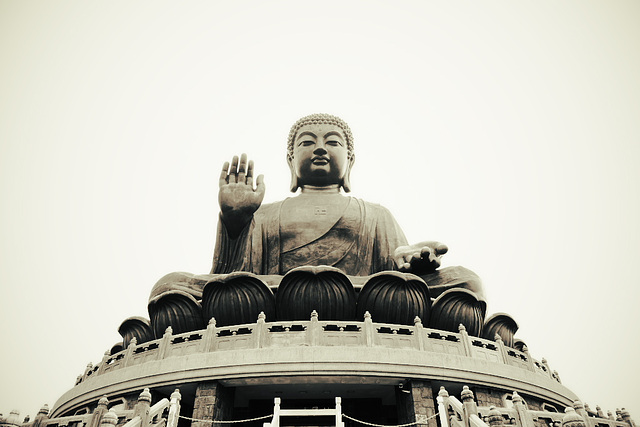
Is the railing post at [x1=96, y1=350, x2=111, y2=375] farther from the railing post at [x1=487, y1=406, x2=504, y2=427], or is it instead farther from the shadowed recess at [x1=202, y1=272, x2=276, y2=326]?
the railing post at [x1=487, y1=406, x2=504, y2=427]

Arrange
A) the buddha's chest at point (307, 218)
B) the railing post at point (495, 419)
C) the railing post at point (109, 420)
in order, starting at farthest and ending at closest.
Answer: the buddha's chest at point (307, 218) < the railing post at point (109, 420) < the railing post at point (495, 419)

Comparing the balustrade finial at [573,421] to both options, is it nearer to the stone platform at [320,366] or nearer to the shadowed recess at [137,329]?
the stone platform at [320,366]

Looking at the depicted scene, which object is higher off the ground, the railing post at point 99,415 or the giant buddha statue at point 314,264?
the giant buddha statue at point 314,264

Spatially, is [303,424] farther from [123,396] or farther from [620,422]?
[620,422]

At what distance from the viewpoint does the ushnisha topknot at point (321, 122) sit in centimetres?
1219

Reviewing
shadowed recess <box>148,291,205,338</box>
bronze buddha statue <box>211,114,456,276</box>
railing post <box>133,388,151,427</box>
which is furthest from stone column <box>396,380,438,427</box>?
shadowed recess <box>148,291,205,338</box>

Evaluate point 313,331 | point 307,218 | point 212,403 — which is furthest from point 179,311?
point 307,218

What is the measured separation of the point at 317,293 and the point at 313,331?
3.10 feet

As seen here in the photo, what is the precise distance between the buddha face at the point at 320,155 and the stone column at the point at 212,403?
637 cm

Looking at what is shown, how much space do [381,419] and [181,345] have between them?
2961 millimetres

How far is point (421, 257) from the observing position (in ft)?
27.5

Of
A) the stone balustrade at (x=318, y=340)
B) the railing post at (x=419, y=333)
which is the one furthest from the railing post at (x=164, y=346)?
the railing post at (x=419, y=333)

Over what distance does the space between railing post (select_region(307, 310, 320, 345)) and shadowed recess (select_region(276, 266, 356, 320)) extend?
654 mm

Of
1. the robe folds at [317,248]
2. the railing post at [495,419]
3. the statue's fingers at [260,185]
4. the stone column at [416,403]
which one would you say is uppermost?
the statue's fingers at [260,185]
